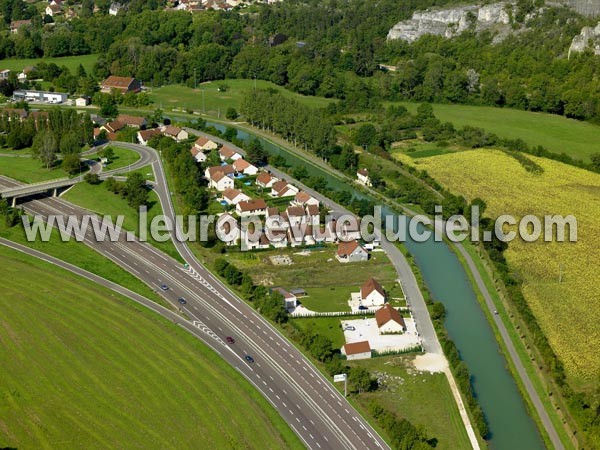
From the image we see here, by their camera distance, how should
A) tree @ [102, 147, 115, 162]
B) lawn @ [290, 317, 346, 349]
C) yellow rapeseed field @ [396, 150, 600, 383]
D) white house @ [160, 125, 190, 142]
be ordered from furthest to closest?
1. white house @ [160, 125, 190, 142]
2. tree @ [102, 147, 115, 162]
3. yellow rapeseed field @ [396, 150, 600, 383]
4. lawn @ [290, 317, 346, 349]

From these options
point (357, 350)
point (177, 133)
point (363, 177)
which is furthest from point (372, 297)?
point (177, 133)

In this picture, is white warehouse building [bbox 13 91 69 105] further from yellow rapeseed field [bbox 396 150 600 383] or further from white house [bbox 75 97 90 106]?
yellow rapeseed field [bbox 396 150 600 383]

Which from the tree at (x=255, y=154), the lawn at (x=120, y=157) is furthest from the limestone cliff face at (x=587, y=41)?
the lawn at (x=120, y=157)

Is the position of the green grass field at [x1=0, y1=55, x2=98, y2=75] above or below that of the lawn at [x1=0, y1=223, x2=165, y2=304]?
above

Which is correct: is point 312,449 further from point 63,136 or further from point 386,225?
point 63,136

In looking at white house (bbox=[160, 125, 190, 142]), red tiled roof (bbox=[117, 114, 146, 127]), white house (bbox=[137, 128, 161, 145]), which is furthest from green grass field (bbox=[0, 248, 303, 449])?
red tiled roof (bbox=[117, 114, 146, 127])

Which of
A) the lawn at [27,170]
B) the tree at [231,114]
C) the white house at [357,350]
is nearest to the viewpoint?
the white house at [357,350]

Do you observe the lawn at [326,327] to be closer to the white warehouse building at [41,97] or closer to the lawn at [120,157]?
the lawn at [120,157]
